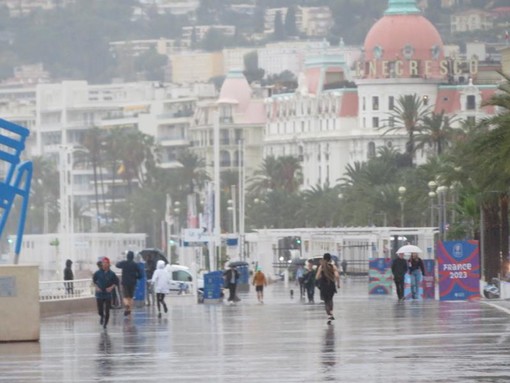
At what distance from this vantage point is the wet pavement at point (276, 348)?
3003 centimetres

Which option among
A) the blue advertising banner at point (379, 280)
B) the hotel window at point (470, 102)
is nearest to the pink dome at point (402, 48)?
the hotel window at point (470, 102)

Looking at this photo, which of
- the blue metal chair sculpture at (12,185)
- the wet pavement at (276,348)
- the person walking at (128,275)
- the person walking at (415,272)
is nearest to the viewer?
the wet pavement at (276,348)

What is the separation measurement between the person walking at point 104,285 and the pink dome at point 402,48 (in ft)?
443

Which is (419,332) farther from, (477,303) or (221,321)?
(477,303)

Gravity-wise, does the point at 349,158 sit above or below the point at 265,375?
above

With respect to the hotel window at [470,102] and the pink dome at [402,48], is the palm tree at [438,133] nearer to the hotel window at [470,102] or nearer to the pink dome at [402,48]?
the hotel window at [470,102]

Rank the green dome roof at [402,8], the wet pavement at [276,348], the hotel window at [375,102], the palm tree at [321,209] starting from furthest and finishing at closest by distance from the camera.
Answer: the green dome roof at [402,8]
the hotel window at [375,102]
the palm tree at [321,209]
the wet pavement at [276,348]

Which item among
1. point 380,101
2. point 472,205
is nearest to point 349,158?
point 380,101

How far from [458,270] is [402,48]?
407 feet

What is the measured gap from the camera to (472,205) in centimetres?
7825

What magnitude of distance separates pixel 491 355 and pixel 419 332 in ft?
20.0

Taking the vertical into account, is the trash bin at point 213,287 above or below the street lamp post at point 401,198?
below

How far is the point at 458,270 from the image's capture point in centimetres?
5553

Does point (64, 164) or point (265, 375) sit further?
point (64, 164)
